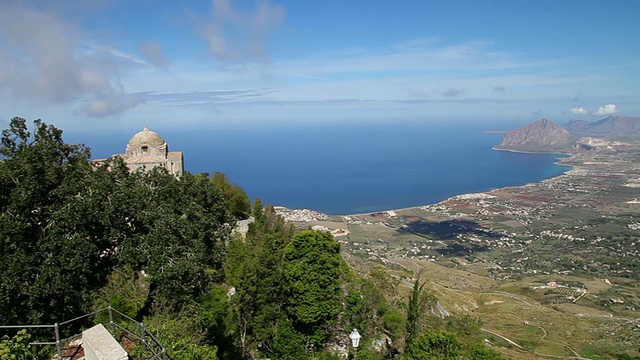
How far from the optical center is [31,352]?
7281mm

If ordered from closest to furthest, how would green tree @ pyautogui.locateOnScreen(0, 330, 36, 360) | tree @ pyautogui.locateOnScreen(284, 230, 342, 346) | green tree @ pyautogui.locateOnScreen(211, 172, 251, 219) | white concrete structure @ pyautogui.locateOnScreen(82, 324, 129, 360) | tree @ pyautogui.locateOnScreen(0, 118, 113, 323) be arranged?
white concrete structure @ pyautogui.locateOnScreen(82, 324, 129, 360)
green tree @ pyautogui.locateOnScreen(0, 330, 36, 360)
tree @ pyautogui.locateOnScreen(0, 118, 113, 323)
tree @ pyautogui.locateOnScreen(284, 230, 342, 346)
green tree @ pyautogui.locateOnScreen(211, 172, 251, 219)

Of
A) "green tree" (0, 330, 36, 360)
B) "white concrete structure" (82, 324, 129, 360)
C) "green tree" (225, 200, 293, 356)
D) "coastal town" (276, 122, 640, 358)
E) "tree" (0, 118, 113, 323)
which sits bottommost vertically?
"coastal town" (276, 122, 640, 358)

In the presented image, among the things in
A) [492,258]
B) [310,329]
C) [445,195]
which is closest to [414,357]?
[310,329]

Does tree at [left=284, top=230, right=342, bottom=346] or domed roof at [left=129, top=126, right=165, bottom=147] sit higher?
domed roof at [left=129, top=126, right=165, bottom=147]

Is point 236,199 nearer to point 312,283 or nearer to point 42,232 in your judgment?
point 312,283

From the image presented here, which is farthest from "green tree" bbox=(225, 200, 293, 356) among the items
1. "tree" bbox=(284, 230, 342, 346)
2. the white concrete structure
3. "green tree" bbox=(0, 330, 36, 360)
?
the white concrete structure

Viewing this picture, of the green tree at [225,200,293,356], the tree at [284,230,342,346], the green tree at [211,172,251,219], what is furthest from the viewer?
the green tree at [211,172,251,219]

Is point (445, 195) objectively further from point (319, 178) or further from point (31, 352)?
point (31, 352)

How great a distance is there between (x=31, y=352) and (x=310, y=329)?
10793 mm

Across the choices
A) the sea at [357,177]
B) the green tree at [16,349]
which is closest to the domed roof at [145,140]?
the green tree at [16,349]

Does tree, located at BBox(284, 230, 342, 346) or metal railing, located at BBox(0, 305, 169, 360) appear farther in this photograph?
tree, located at BBox(284, 230, 342, 346)

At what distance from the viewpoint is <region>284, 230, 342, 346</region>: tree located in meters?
15.9

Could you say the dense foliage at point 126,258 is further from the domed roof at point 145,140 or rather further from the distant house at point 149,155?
the domed roof at point 145,140

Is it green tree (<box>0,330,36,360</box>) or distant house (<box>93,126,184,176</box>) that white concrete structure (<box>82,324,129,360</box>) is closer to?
green tree (<box>0,330,36,360</box>)
